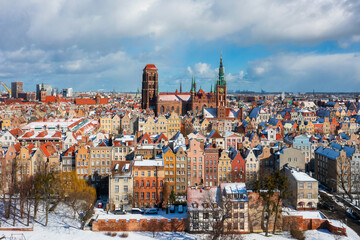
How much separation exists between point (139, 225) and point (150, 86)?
143 metres

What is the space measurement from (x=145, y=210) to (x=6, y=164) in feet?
97.5

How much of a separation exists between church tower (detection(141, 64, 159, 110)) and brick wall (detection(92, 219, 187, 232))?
138872mm

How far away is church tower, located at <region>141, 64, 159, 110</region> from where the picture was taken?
192875mm

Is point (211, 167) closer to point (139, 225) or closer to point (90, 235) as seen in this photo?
point (139, 225)

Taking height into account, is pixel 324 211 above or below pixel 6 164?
below

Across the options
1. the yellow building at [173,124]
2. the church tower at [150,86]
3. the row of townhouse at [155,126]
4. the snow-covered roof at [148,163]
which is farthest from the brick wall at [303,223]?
the church tower at [150,86]

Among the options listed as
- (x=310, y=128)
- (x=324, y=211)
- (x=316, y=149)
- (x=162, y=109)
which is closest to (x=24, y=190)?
(x=324, y=211)

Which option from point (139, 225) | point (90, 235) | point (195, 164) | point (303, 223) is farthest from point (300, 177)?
point (90, 235)

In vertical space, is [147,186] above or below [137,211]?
above

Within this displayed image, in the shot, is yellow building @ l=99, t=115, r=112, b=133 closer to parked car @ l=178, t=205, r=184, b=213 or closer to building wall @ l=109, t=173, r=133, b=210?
building wall @ l=109, t=173, r=133, b=210

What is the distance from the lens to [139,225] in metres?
55.2

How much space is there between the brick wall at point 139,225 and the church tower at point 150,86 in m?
139

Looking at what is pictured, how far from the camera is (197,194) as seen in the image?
5659cm

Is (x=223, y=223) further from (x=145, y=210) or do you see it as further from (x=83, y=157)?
(x=83, y=157)
